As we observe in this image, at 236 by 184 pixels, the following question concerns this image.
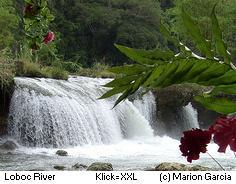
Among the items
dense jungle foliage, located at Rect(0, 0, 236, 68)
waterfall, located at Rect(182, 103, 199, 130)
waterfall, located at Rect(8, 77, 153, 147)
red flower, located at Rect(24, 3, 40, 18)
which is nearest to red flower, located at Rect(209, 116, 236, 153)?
red flower, located at Rect(24, 3, 40, 18)

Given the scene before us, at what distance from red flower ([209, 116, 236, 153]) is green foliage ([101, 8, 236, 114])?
11mm

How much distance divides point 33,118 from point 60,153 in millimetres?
1839

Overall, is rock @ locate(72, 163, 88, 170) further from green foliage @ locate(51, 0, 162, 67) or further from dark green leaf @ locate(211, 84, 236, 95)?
green foliage @ locate(51, 0, 162, 67)

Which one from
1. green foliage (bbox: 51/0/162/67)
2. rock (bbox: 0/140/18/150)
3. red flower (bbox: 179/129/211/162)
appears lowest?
rock (bbox: 0/140/18/150)

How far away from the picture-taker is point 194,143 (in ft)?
2.02

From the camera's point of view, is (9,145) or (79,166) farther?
(9,145)

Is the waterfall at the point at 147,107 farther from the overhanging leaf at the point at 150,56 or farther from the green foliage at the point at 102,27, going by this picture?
the overhanging leaf at the point at 150,56

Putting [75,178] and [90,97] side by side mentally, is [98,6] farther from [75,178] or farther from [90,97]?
[75,178]

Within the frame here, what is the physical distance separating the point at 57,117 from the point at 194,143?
10126 millimetres

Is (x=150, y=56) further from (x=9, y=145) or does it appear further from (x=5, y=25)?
(x=5, y=25)

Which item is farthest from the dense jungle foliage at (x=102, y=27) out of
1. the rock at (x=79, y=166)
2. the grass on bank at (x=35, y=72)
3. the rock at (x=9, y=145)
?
the rock at (x=79, y=166)

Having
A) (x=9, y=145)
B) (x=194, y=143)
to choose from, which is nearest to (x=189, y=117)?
(x=9, y=145)

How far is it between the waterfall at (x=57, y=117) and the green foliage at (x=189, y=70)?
951cm

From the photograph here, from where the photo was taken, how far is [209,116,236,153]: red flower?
54 centimetres
